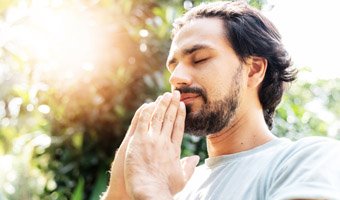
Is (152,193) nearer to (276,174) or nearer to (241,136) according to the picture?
(276,174)

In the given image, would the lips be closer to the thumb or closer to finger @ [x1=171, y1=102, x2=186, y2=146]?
finger @ [x1=171, y1=102, x2=186, y2=146]

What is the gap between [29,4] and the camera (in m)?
3.40

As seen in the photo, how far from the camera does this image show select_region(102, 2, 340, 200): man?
1106 millimetres

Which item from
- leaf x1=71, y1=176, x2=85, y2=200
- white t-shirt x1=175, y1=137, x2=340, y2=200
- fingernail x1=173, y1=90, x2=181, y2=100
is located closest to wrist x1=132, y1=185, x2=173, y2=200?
white t-shirt x1=175, y1=137, x2=340, y2=200

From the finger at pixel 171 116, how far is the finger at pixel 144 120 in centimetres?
4

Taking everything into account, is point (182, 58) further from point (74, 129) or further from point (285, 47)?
point (74, 129)

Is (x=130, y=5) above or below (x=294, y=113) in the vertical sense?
above

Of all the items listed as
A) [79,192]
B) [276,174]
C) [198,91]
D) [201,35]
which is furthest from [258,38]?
[79,192]

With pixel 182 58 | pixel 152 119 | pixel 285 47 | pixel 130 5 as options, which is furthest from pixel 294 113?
pixel 152 119

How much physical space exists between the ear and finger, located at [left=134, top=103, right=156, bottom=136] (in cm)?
36

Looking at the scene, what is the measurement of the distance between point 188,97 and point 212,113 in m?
0.08

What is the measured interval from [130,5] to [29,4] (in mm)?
649

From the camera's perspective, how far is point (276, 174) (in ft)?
A: 3.67

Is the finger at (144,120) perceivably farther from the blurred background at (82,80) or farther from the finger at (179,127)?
the blurred background at (82,80)
